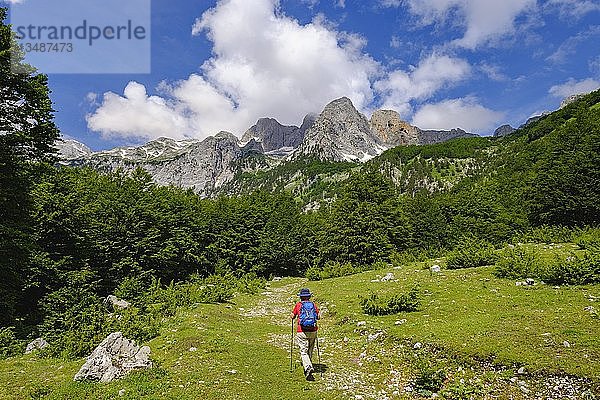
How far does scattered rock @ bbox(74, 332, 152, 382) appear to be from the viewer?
462 inches

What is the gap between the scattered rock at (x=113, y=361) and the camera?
11734mm

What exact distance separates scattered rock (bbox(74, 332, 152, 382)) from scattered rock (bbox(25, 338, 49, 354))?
635 cm

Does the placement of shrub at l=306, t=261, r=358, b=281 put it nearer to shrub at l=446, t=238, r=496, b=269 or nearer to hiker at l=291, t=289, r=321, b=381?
shrub at l=446, t=238, r=496, b=269

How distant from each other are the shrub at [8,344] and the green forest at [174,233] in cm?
7

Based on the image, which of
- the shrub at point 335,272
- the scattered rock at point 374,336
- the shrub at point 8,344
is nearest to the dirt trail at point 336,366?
the scattered rock at point 374,336

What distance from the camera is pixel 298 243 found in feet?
213

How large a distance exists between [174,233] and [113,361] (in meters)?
35.9

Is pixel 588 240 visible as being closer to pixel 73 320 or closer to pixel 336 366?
pixel 336 366

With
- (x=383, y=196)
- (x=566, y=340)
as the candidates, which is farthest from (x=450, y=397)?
(x=383, y=196)

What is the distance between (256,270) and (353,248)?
58.6 feet

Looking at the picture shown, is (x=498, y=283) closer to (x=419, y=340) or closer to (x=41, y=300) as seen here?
(x=419, y=340)

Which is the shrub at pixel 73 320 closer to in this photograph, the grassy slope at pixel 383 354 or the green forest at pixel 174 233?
the green forest at pixel 174 233

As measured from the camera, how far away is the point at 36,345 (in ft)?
59.5

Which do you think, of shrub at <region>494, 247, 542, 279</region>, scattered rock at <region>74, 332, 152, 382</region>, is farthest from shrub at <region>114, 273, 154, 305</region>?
shrub at <region>494, 247, 542, 279</region>
